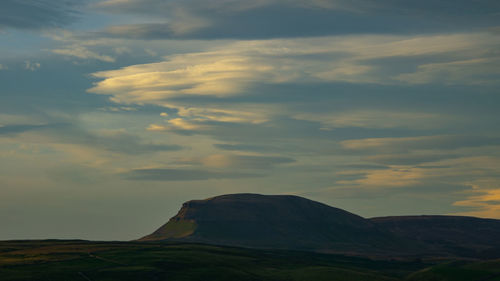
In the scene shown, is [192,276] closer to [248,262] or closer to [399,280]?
[248,262]

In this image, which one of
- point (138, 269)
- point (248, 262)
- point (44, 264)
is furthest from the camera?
point (248, 262)

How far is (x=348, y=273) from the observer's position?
180 metres

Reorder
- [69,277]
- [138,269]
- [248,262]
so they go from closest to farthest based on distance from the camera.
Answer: [69,277]
[138,269]
[248,262]

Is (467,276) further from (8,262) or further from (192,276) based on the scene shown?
(8,262)

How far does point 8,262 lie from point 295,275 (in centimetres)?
8292

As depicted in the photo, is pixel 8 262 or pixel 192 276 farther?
pixel 8 262

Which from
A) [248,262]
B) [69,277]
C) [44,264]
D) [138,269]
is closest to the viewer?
[69,277]

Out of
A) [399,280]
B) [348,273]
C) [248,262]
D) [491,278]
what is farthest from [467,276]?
[248,262]

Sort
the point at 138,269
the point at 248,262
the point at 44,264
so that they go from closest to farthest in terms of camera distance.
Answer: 1. the point at 138,269
2. the point at 44,264
3. the point at 248,262

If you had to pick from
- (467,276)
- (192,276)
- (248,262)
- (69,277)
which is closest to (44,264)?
(69,277)

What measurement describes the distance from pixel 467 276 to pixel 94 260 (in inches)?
4256

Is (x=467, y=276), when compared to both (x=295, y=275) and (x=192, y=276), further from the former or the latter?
(x=192, y=276)

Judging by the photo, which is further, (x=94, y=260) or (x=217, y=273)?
(x=94, y=260)

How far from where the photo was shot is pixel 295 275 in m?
173
